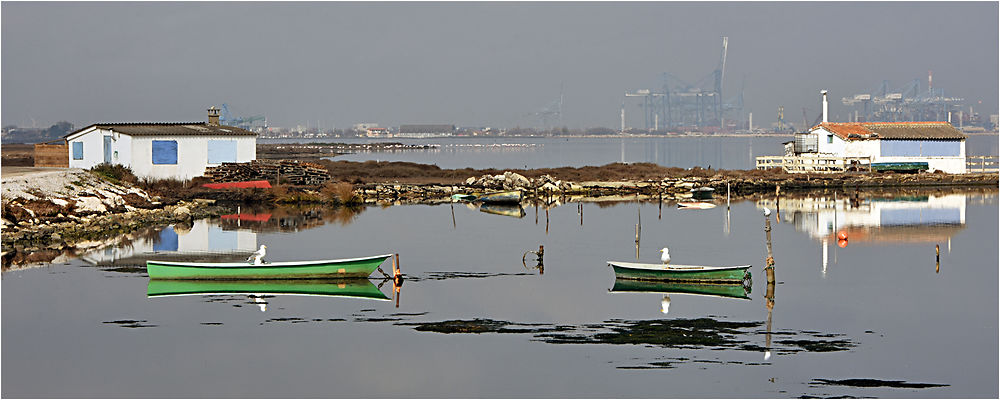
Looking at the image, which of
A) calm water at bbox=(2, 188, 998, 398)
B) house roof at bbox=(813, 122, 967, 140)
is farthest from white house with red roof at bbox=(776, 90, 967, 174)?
calm water at bbox=(2, 188, 998, 398)

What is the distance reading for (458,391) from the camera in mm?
21594

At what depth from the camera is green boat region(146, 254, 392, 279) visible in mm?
31391

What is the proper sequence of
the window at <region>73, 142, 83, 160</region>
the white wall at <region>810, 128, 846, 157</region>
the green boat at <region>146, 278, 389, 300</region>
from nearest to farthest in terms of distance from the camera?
the green boat at <region>146, 278, 389, 300</region>
the window at <region>73, 142, 83, 160</region>
the white wall at <region>810, 128, 846, 157</region>

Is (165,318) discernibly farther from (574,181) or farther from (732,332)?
(574,181)

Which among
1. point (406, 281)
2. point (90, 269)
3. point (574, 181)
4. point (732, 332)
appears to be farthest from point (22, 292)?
point (574, 181)

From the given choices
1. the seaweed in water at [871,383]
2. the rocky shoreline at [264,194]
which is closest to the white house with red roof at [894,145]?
the rocky shoreline at [264,194]

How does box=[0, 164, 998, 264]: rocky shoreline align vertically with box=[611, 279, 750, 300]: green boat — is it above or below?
above

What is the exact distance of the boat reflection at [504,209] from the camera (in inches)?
2195

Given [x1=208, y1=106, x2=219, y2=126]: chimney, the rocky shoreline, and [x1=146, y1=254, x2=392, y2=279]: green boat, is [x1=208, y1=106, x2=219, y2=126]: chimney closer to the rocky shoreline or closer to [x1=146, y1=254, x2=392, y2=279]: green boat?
the rocky shoreline

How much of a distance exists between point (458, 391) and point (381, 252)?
64.3ft

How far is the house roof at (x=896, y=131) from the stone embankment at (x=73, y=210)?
39.2m

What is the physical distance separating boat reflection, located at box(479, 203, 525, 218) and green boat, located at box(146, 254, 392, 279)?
23.0 m

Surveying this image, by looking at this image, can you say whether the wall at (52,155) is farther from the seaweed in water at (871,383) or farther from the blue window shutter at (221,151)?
the seaweed in water at (871,383)

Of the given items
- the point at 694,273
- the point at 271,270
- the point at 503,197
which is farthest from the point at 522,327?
the point at 503,197
